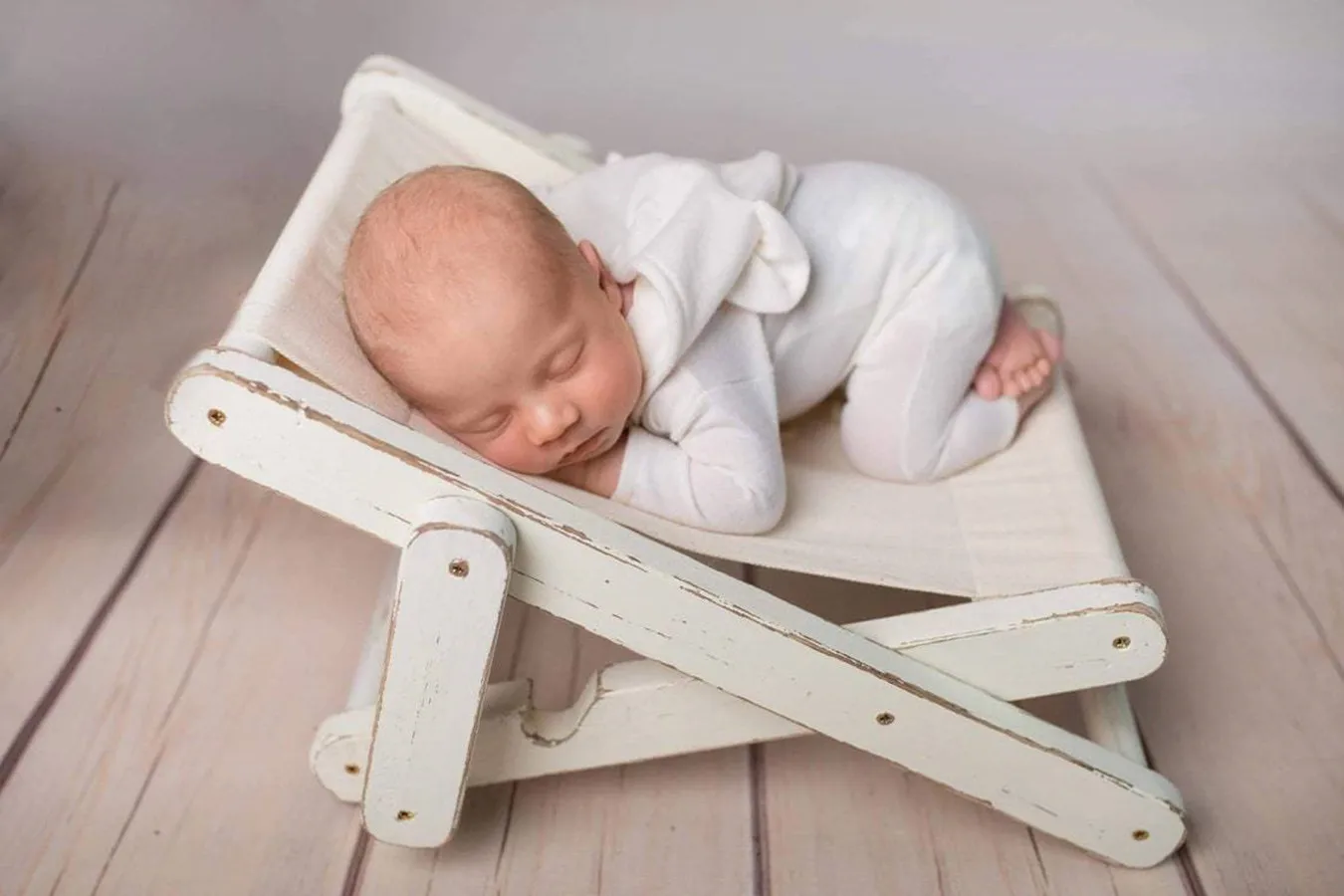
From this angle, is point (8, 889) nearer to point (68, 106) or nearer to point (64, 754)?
point (64, 754)

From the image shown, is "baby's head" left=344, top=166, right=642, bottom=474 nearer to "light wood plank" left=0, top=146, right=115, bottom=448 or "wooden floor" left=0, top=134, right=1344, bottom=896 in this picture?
"wooden floor" left=0, top=134, right=1344, bottom=896

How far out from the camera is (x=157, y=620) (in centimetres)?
146

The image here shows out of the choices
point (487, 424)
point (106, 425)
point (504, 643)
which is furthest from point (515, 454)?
point (106, 425)

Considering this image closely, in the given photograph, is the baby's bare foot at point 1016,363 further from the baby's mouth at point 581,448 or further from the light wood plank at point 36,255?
the light wood plank at point 36,255

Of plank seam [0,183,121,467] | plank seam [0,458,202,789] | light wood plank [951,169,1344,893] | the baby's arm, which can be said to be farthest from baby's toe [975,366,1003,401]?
plank seam [0,183,121,467]

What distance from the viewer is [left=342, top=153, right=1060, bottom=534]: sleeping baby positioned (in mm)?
1048

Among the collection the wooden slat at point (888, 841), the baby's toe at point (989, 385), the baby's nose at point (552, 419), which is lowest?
the wooden slat at point (888, 841)

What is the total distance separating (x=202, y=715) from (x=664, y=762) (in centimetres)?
49

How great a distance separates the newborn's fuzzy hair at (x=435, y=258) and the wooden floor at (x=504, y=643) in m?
0.46

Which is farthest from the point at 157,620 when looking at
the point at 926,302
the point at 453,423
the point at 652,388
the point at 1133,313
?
the point at 1133,313

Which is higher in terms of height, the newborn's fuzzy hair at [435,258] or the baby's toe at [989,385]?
the newborn's fuzzy hair at [435,258]

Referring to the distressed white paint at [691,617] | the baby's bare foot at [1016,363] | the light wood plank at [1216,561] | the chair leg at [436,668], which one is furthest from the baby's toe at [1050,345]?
the chair leg at [436,668]

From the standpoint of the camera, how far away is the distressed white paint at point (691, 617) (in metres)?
0.94

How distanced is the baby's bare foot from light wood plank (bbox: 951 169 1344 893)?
33 cm
